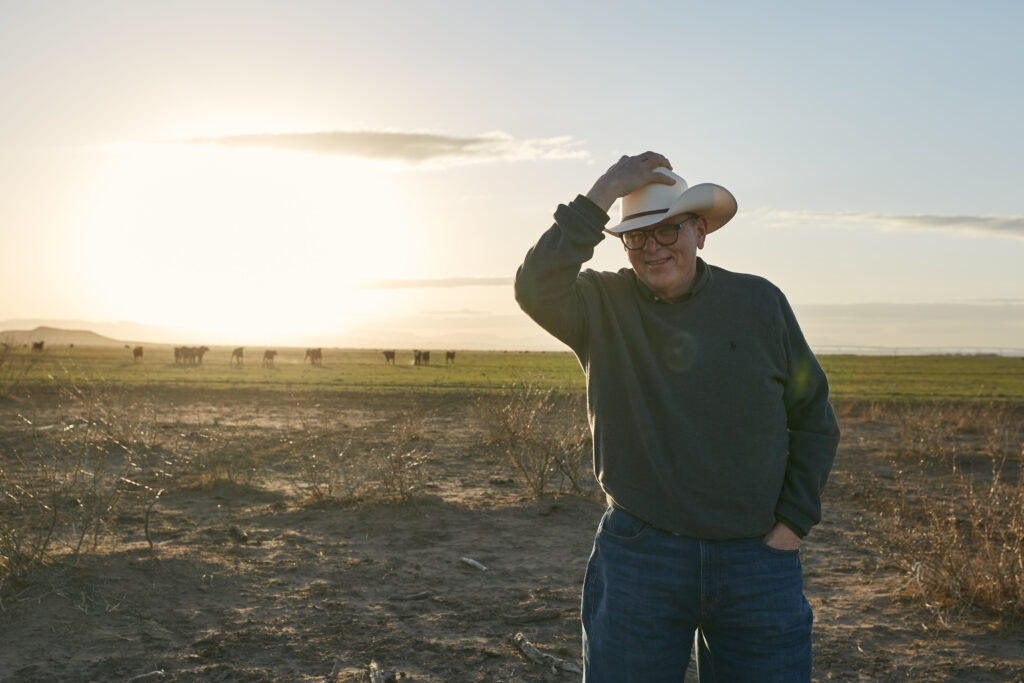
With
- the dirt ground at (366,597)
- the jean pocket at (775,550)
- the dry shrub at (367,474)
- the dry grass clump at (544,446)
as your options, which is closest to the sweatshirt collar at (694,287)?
the jean pocket at (775,550)

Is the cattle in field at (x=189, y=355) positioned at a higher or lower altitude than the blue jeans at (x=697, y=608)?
lower

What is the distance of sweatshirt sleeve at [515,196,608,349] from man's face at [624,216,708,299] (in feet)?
0.55

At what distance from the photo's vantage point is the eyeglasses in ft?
8.07

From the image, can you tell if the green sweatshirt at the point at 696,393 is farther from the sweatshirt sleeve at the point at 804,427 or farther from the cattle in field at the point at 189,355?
the cattle in field at the point at 189,355

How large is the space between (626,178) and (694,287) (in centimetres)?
40

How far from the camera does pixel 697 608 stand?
7.62 feet

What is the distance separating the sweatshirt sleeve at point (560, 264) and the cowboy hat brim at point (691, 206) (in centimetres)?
10

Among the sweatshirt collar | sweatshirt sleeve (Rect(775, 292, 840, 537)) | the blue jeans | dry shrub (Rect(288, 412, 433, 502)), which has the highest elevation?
the sweatshirt collar

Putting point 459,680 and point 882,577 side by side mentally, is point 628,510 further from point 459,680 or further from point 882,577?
point 882,577

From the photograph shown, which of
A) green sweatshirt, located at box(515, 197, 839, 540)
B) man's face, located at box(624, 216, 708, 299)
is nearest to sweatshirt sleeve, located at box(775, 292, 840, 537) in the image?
green sweatshirt, located at box(515, 197, 839, 540)

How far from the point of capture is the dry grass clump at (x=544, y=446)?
8.86m

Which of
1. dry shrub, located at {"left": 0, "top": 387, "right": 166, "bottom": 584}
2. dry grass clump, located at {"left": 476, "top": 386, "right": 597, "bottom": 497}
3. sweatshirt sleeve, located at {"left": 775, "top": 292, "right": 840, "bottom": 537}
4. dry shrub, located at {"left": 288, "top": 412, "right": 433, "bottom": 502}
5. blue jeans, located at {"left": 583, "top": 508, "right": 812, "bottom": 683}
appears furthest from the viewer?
dry grass clump, located at {"left": 476, "top": 386, "right": 597, "bottom": 497}

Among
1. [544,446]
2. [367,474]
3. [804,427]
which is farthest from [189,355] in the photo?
[804,427]

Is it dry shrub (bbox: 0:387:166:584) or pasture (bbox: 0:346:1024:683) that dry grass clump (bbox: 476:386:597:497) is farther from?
dry shrub (bbox: 0:387:166:584)
